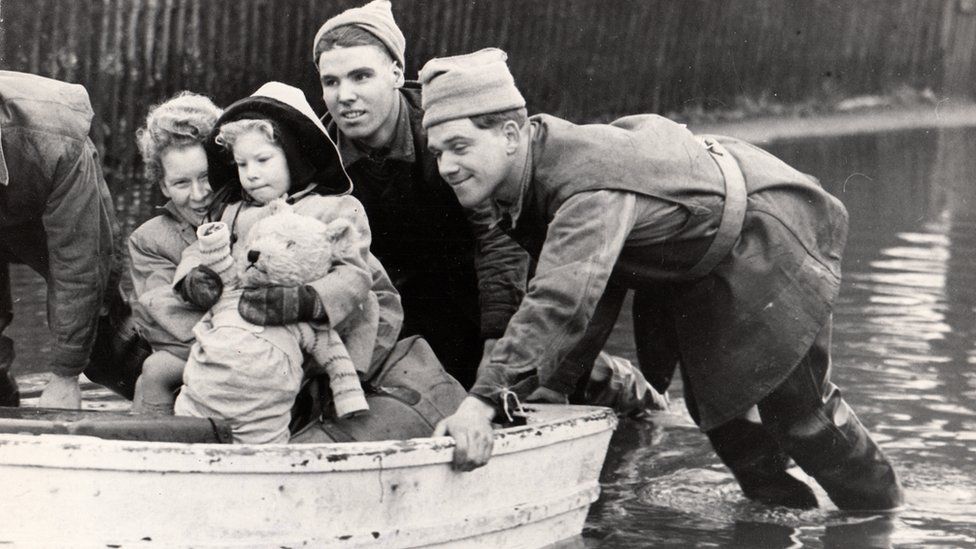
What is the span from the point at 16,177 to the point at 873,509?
3.08m

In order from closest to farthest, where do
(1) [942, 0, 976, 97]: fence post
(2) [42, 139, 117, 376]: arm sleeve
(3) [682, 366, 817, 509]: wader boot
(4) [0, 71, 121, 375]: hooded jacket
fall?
(4) [0, 71, 121, 375]: hooded jacket, (2) [42, 139, 117, 376]: arm sleeve, (3) [682, 366, 817, 509]: wader boot, (1) [942, 0, 976, 97]: fence post

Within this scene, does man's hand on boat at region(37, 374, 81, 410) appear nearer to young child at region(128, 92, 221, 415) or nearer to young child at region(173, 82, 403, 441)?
young child at region(128, 92, 221, 415)

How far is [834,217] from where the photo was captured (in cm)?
492

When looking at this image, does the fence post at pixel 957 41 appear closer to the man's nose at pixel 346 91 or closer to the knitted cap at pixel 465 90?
the man's nose at pixel 346 91

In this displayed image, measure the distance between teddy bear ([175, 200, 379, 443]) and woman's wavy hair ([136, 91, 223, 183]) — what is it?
50 cm

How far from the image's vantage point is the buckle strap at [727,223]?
460 cm

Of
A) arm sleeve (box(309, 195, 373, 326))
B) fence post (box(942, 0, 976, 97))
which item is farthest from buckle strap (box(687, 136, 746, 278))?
Answer: fence post (box(942, 0, 976, 97))

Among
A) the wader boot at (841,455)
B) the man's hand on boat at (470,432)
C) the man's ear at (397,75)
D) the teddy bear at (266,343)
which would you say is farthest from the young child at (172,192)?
the wader boot at (841,455)

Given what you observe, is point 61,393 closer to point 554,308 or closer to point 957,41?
point 554,308

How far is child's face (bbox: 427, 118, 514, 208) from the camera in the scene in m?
4.23

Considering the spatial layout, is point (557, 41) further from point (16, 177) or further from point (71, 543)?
point (71, 543)

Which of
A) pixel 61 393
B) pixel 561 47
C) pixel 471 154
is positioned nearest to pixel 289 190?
pixel 471 154

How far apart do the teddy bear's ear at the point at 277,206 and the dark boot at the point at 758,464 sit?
→ 1740mm

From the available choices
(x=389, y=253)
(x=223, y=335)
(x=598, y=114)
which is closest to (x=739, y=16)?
(x=598, y=114)
